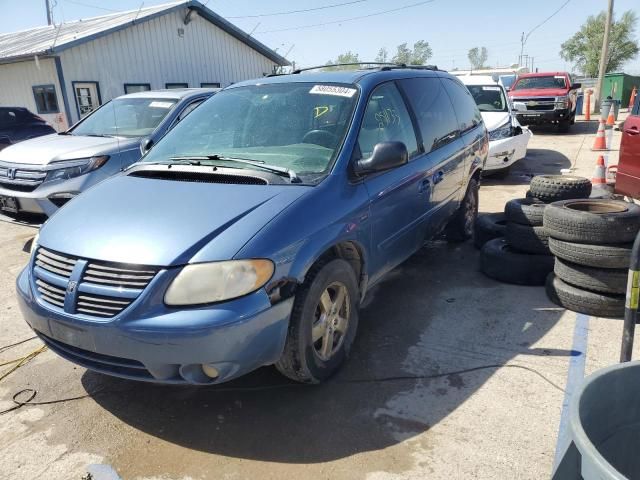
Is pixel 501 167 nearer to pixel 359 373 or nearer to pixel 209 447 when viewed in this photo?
pixel 359 373

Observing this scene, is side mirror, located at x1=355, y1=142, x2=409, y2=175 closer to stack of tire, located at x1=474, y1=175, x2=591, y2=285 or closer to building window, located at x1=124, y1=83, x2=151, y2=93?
stack of tire, located at x1=474, y1=175, x2=591, y2=285

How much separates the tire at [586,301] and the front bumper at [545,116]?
14.2 meters

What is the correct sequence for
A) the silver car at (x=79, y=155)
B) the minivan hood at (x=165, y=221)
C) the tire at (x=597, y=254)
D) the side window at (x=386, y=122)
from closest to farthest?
the minivan hood at (x=165, y=221), the side window at (x=386, y=122), the tire at (x=597, y=254), the silver car at (x=79, y=155)

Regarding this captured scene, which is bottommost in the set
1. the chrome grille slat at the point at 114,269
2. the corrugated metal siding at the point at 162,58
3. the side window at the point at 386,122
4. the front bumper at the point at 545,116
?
the front bumper at the point at 545,116

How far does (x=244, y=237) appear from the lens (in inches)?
104

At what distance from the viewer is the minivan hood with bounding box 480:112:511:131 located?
31.0 feet

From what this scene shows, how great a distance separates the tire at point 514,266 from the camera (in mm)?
4617

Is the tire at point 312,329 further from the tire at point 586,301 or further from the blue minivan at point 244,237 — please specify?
the tire at point 586,301

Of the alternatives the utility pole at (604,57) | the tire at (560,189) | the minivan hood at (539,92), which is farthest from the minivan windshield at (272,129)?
the utility pole at (604,57)

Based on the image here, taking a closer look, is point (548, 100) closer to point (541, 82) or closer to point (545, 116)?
point (545, 116)

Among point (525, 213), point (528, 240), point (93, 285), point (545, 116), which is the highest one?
point (93, 285)

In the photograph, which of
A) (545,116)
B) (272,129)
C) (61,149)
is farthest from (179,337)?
(545,116)

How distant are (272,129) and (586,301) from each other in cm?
271

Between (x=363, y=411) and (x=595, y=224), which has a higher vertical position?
(x=595, y=224)
